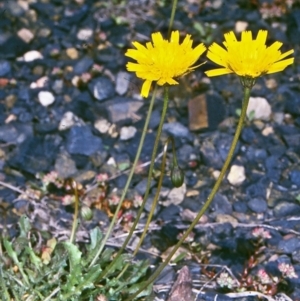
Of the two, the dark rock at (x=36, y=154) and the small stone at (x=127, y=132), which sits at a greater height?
the small stone at (x=127, y=132)

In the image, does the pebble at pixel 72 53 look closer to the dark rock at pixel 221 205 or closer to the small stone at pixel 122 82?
the small stone at pixel 122 82

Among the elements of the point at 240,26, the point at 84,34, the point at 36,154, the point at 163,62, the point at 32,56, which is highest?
the point at 163,62

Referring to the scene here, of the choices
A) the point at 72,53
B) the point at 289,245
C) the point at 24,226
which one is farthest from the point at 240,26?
the point at 24,226

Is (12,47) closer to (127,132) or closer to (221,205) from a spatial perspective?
(127,132)

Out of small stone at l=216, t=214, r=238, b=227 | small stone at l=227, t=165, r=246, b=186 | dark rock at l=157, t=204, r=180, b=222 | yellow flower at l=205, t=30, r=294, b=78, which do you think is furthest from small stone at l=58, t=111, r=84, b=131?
yellow flower at l=205, t=30, r=294, b=78

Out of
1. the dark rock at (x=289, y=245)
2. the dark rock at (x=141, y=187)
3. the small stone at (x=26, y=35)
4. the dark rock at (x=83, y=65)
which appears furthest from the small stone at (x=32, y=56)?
the dark rock at (x=289, y=245)
